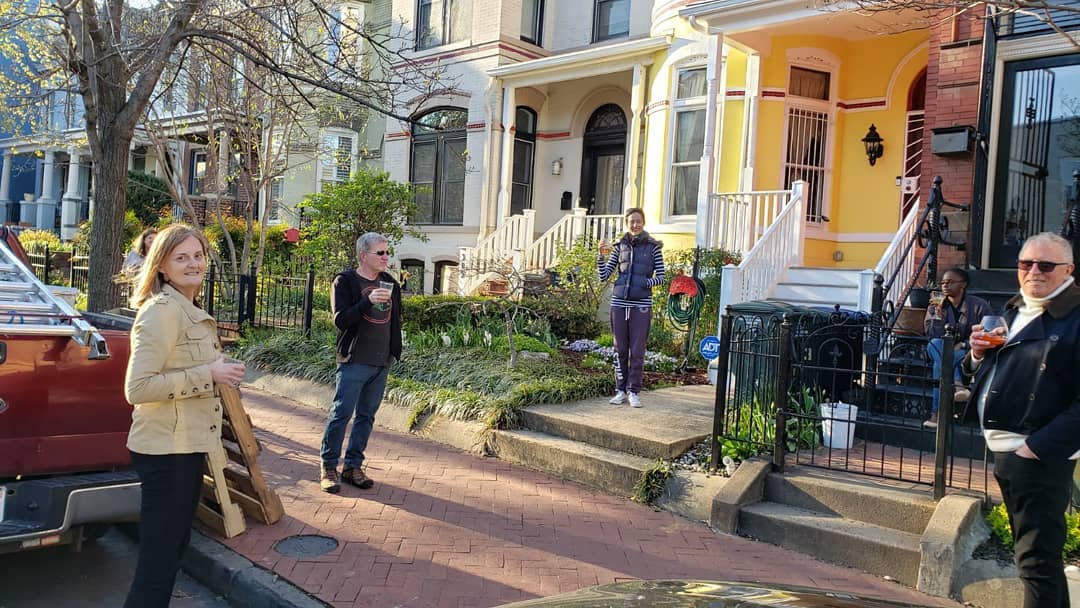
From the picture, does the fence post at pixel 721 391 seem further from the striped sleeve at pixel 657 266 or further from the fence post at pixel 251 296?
the fence post at pixel 251 296

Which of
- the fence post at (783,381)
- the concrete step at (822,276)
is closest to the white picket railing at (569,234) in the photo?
the concrete step at (822,276)

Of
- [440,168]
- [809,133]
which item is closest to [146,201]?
[440,168]

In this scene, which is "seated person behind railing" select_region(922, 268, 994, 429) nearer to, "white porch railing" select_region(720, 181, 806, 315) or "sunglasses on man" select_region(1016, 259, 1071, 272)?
"white porch railing" select_region(720, 181, 806, 315)

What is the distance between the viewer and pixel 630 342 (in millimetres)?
7270

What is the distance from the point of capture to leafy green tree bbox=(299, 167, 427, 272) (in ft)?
44.2

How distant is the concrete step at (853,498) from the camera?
15.5ft

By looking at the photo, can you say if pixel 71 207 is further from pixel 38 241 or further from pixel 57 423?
pixel 57 423

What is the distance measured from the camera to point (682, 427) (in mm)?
6441

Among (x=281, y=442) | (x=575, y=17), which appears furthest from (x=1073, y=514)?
(x=575, y=17)

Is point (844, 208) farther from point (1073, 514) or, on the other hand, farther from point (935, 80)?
point (1073, 514)

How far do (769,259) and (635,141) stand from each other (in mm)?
4786

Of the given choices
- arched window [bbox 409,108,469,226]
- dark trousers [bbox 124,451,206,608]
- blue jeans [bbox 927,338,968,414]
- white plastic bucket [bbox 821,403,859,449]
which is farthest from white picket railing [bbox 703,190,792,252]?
dark trousers [bbox 124,451,206,608]

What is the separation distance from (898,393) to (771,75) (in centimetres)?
670

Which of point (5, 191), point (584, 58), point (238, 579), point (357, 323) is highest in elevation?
point (584, 58)
